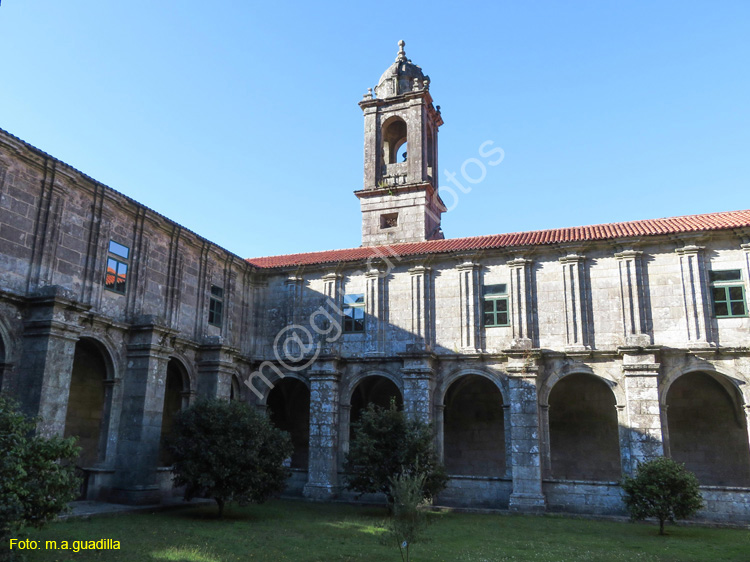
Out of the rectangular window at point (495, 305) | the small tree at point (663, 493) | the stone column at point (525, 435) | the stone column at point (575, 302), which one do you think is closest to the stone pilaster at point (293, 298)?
the rectangular window at point (495, 305)

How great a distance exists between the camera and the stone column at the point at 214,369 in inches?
838

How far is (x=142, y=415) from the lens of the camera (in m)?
18.2

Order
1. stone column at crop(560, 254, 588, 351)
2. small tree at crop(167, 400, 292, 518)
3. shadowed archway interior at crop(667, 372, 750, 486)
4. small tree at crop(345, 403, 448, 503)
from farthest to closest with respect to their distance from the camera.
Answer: shadowed archway interior at crop(667, 372, 750, 486), stone column at crop(560, 254, 588, 351), small tree at crop(345, 403, 448, 503), small tree at crop(167, 400, 292, 518)

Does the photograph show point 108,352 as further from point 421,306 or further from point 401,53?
point 401,53

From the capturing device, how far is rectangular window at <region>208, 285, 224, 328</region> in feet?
75.3

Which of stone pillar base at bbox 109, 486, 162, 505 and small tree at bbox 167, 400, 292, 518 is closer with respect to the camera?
small tree at bbox 167, 400, 292, 518

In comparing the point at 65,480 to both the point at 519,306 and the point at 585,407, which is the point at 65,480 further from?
the point at 585,407

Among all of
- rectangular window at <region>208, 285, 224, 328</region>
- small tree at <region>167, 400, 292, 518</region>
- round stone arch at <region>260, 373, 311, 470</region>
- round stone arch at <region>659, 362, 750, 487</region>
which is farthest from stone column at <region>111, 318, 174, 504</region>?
round stone arch at <region>659, 362, 750, 487</region>

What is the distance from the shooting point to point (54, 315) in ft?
50.3

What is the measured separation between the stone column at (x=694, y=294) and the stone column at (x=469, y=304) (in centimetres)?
679

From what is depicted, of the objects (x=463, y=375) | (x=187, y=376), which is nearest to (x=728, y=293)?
(x=463, y=375)

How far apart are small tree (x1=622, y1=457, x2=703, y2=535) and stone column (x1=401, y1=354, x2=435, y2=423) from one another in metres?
7.39

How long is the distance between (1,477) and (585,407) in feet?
66.4

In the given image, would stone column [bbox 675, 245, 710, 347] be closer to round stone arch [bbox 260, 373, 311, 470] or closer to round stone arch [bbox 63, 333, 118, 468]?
round stone arch [bbox 260, 373, 311, 470]
